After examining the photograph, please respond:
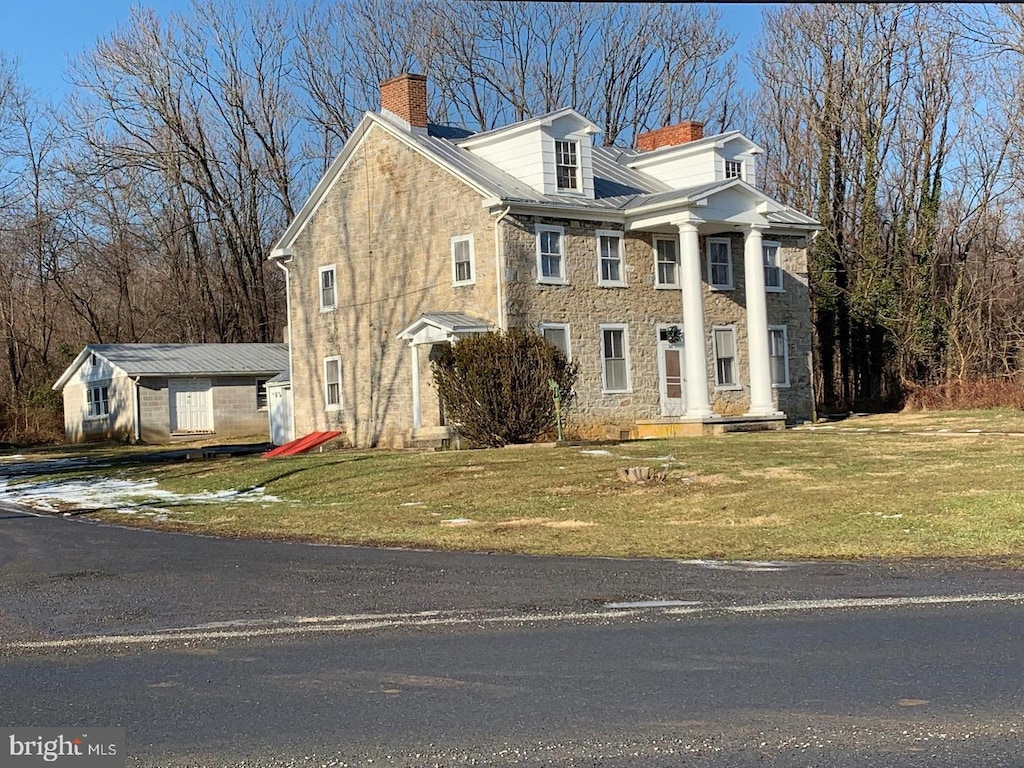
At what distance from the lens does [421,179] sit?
32344mm

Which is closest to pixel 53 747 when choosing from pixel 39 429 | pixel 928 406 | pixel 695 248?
pixel 695 248

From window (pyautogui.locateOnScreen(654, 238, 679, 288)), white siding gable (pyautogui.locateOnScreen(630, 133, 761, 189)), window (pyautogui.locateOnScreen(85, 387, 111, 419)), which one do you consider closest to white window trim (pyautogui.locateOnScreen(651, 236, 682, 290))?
window (pyautogui.locateOnScreen(654, 238, 679, 288))

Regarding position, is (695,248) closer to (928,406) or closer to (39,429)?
(928,406)

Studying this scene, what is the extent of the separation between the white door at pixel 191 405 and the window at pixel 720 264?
21.6m

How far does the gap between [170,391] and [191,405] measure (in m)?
1.06

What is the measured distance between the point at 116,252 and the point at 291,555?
4526 cm

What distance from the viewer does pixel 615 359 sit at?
31875 mm

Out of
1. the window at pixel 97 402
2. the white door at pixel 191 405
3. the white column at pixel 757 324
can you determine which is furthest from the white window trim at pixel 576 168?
the window at pixel 97 402

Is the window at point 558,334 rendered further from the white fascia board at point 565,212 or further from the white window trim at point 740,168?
the white window trim at point 740,168

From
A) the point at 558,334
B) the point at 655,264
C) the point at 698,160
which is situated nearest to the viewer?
the point at 558,334

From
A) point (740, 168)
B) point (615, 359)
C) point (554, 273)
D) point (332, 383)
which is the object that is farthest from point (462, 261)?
point (740, 168)

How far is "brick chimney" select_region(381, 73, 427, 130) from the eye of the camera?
1326 inches

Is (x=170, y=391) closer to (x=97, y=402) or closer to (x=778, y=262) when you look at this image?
(x=97, y=402)

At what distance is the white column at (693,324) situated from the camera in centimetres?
3075
